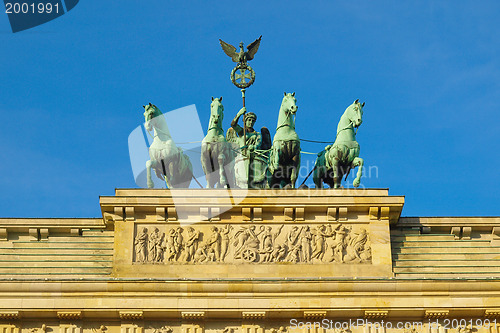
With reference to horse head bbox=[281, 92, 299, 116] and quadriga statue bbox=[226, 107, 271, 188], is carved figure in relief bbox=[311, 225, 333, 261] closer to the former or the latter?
quadriga statue bbox=[226, 107, 271, 188]

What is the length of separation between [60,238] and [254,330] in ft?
17.5

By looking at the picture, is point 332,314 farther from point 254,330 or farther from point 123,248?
point 123,248

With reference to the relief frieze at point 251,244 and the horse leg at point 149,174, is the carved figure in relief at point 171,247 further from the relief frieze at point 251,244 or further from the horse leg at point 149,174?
the horse leg at point 149,174

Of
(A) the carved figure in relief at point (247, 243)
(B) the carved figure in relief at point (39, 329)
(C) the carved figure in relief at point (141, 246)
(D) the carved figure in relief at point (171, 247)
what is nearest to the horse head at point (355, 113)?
(A) the carved figure in relief at point (247, 243)

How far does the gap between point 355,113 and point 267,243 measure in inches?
158

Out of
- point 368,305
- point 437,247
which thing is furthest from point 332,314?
point 437,247

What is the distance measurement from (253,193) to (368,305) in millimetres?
3872

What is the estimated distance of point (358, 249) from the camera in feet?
123

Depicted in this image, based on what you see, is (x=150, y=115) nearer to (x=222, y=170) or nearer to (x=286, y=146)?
(x=222, y=170)

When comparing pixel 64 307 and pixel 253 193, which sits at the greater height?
pixel 253 193

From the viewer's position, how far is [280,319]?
120 feet

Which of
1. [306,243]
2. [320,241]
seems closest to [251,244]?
[306,243]

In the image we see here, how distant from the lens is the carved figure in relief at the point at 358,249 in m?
37.3

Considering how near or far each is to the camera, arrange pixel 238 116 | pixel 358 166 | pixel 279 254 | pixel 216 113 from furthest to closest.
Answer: pixel 238 116 → pixel 216 113 → pixel 358 166 → pixel 279 254
